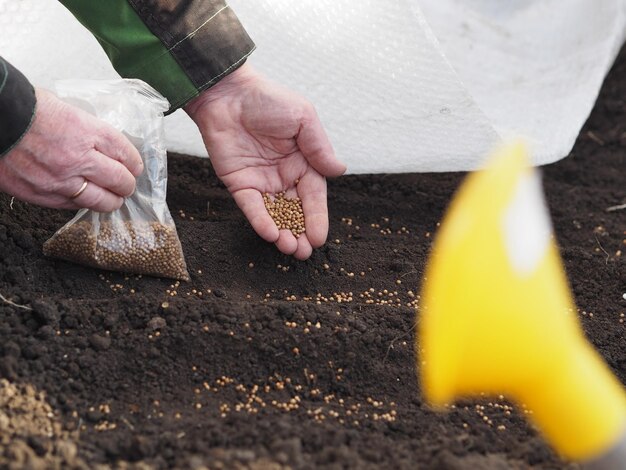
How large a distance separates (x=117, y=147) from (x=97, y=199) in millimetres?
99

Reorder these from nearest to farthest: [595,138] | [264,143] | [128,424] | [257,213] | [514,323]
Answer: [514,323] → [128,424] → [257,213] → [264,143] → [595,138]

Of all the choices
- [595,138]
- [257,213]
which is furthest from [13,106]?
[595,138]

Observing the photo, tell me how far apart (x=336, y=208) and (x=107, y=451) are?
100cm

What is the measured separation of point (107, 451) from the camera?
1062mm

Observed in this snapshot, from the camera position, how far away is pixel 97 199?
140 cm

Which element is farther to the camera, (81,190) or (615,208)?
(615,208)

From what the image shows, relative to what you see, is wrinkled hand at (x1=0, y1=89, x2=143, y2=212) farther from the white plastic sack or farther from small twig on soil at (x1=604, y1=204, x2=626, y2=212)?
small twig on soil at (x1=604, y1=204, x2=626, y2=212)

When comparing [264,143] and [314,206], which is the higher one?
[264,143]

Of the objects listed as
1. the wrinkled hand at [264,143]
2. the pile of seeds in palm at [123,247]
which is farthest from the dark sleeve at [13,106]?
the wrinkled hand at [264,143]

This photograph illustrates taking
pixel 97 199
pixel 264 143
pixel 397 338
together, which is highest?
pixel 97 199

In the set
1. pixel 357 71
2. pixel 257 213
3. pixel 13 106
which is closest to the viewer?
pixel 13 106

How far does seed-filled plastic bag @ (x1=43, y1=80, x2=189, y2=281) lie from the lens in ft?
4.82

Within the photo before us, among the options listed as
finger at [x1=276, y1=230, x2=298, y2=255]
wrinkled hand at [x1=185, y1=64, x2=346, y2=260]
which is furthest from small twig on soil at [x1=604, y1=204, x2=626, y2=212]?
finger at [x1=276, y1=230, x2=298, y2=255]

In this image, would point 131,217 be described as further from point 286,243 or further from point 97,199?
point 286,243
